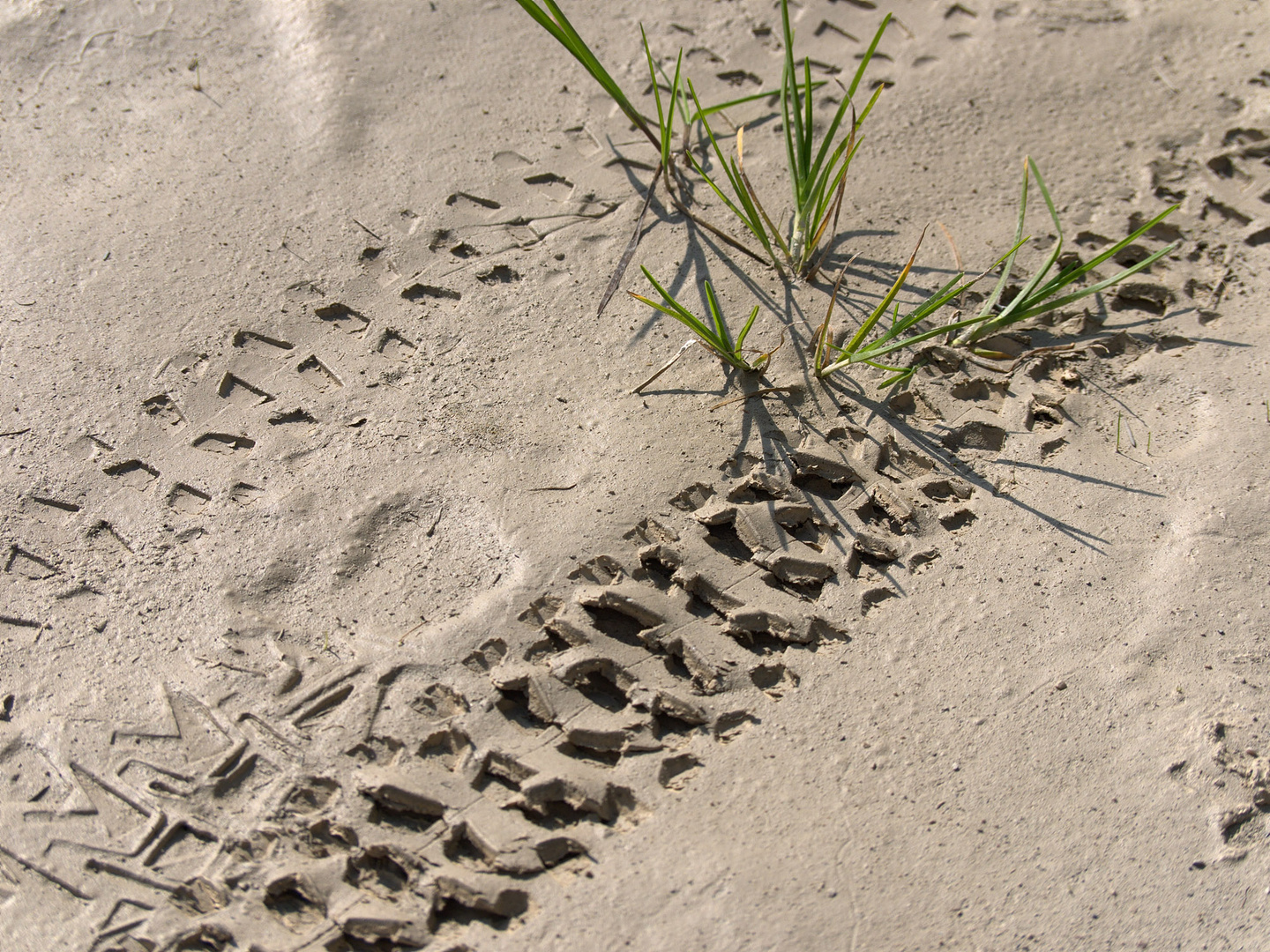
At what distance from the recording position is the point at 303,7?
7.56 ft

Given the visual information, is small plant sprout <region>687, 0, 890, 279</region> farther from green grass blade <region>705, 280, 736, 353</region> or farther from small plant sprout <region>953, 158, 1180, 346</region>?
small plant sprout <region>953, 158, 1180, 346</region>

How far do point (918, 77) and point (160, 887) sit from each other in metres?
2.32

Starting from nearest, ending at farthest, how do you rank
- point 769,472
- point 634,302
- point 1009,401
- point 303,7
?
1. point 769,472
2. point 1009,401
3. point 634,302
4. point 303,7

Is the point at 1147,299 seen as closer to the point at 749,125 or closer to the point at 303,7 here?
the point at 749,125

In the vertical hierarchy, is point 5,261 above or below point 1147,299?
above

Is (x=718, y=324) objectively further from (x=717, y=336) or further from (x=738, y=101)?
(x=738, y=101)

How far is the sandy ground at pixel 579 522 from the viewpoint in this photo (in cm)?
121

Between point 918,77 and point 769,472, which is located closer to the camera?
point 769,472

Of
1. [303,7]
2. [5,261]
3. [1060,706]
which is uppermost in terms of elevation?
[303,7]

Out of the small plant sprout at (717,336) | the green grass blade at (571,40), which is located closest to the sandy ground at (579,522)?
the small plant sprout at (717,336)

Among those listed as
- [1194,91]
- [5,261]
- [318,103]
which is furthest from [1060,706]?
[5,261]

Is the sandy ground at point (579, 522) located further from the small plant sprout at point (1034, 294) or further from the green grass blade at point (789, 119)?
the green grass blade at point (789, 119)

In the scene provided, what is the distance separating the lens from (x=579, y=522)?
150 cm

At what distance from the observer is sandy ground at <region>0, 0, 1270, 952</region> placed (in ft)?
3.97
